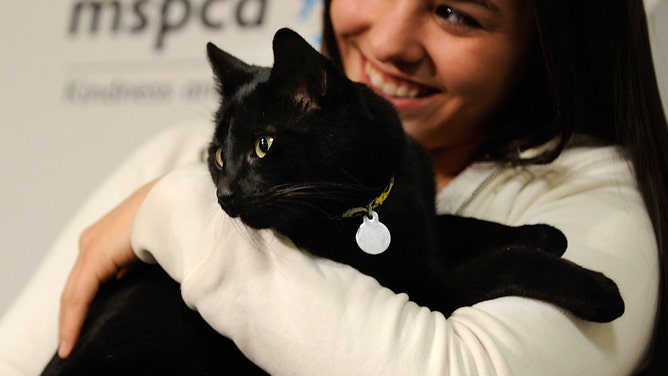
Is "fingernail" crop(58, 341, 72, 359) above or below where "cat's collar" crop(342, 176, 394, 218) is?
below

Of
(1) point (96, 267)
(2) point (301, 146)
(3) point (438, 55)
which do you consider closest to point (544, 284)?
(2) point (301, 146)

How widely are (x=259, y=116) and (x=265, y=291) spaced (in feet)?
0.64

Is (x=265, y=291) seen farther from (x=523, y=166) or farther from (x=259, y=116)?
(x=523, y=166)

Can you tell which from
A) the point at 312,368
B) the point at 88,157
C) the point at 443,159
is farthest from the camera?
the point at 88,157

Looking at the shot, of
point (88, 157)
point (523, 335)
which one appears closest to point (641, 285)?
point (523, 335)

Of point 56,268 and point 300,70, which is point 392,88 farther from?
point 56,268

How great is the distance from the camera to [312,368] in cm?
59

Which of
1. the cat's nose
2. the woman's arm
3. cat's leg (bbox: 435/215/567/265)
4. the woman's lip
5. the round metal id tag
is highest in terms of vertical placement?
the cat's nose

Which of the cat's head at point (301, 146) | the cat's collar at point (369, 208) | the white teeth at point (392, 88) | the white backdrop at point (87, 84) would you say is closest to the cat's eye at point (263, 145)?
the cat's head at point (301, 146)

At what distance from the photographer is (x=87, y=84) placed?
171 cm

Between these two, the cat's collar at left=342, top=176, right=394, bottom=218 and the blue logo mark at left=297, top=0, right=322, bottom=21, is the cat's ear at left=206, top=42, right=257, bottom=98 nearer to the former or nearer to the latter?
the cat's collar at left=342, top=176, right=394, bottom=218

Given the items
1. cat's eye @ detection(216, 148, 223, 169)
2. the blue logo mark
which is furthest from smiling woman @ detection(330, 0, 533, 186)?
the blue logo mark

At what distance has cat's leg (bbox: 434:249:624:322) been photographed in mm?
617

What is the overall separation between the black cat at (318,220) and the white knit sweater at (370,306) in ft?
0.11
